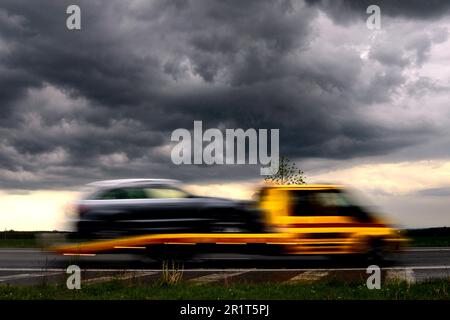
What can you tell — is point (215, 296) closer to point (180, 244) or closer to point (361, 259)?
point (180, 244)

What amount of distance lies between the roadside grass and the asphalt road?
0.93 m

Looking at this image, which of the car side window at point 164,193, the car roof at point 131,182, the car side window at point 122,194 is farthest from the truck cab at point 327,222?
the car side window at point 122,194

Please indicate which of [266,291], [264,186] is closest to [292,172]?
[264,186]

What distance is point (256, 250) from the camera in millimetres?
13828

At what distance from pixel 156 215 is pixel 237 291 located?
16.2 feet

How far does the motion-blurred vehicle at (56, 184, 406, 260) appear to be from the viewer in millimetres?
13852

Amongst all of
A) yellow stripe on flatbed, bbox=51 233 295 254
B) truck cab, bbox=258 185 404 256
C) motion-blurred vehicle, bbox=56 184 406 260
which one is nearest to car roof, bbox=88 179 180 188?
motion-blurred vehicle, bbox=56 184 406 260

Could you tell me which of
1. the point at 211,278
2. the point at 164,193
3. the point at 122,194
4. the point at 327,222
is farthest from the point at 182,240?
the point at 327,222

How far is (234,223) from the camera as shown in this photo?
46.2 ft

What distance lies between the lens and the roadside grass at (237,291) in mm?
9273

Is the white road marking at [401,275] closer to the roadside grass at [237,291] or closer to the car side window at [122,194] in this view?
the roadside grass at [237,291]

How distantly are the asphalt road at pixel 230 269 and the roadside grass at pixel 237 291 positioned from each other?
0.93m

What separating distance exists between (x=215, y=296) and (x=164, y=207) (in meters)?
5.19

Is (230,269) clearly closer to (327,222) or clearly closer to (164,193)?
(164,193)
